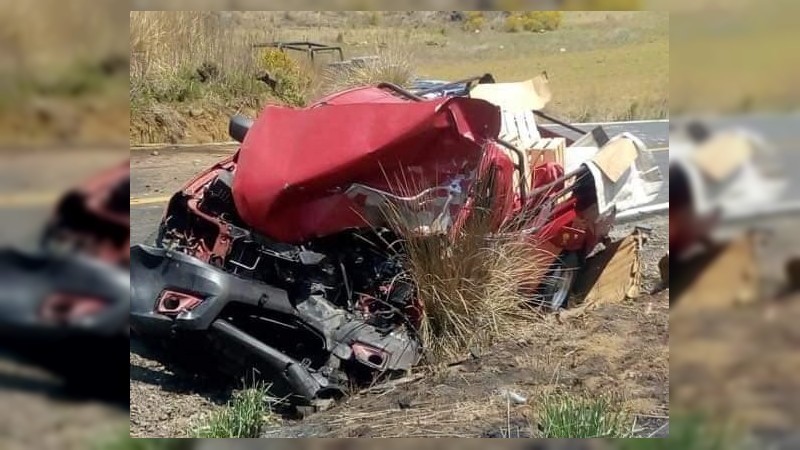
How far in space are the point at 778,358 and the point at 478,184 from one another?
1.72 m

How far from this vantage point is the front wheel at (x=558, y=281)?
28.3ft

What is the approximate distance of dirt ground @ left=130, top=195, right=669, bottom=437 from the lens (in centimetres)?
840

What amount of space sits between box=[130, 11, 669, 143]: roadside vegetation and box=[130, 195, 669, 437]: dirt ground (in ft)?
2.78

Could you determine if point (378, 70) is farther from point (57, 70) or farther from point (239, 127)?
point (57, 70)

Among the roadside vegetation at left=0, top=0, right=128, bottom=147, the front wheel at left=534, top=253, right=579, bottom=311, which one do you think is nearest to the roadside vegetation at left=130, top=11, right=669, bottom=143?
the roadside vegetation at left=0, top=0, right=128, bottom=147

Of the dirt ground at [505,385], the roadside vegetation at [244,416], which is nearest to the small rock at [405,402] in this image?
the dirt ground at [505,385]

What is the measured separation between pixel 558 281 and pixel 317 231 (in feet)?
4.08

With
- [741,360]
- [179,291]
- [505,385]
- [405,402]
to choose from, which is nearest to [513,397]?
[505,385]

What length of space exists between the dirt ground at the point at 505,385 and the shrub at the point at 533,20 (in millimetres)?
Answer: 1068

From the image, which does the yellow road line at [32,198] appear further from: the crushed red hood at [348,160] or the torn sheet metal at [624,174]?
the torn sheet metal at [624,174]

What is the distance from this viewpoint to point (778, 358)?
28.1ft

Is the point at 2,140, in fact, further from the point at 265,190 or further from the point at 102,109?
the point at 265,190

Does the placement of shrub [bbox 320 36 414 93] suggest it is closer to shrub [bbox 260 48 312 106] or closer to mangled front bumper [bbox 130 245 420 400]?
shrub [bbox 260 48 312 106]

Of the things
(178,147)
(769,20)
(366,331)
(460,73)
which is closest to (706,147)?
A: (769,20)
